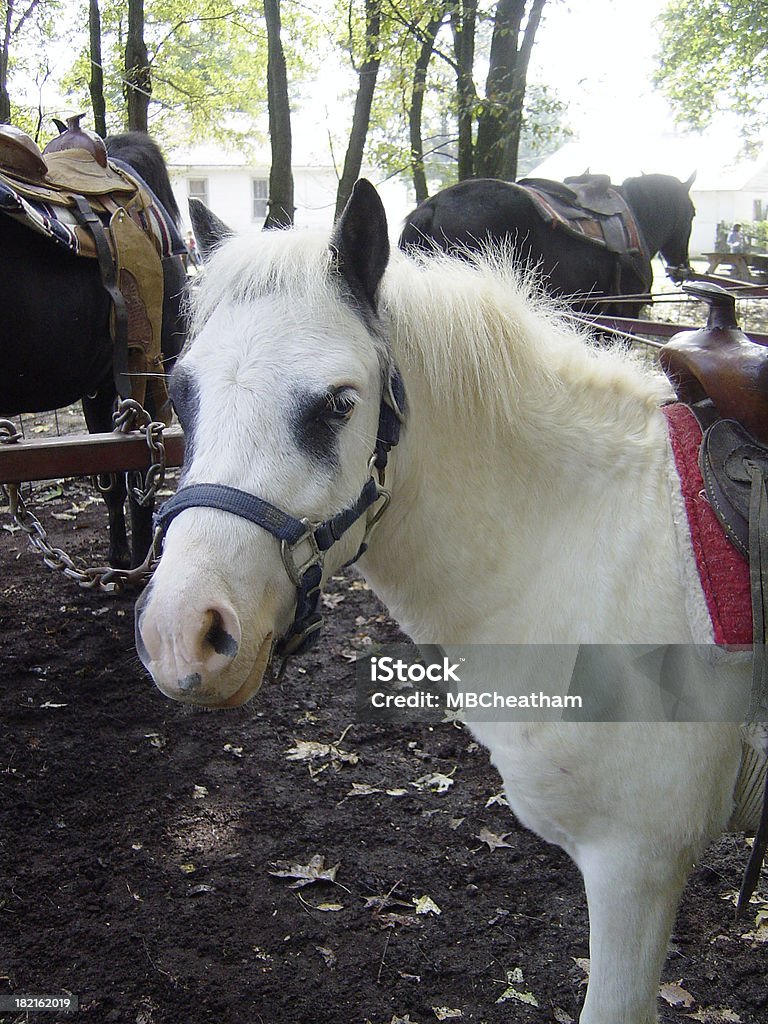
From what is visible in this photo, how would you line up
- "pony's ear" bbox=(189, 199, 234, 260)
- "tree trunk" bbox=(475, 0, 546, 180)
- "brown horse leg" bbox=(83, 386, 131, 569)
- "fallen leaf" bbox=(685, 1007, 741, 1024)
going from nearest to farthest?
"pony's ear" bbox=(189, 199, 234, 260) → "fallen leaf" bbox=(685, 1007, 741, 1024) → "brown horse leg" bbox=(83, 386, 131, 569) → "tree trunk" bbox=(475, 0, 546, 180)

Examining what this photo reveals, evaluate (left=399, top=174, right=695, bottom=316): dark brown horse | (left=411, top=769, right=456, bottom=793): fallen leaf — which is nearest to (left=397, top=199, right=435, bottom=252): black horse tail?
(left=399, top=174, right=695, bottom=316): dark brown horse

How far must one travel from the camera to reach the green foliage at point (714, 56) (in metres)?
17.0

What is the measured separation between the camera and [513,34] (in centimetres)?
794

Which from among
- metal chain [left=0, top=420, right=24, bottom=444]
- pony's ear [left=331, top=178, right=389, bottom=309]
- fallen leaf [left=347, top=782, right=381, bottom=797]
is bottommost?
fallen leaf [left=347, top=782, right=381, bottom=797]

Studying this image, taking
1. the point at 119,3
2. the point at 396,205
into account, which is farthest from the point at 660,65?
the point at 119,3

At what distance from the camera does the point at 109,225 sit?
367 centimetres

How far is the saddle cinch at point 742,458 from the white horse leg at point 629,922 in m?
0.23

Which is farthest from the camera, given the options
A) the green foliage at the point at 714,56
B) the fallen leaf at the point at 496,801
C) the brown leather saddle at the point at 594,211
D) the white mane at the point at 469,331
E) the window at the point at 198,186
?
the window at the point at 198,186

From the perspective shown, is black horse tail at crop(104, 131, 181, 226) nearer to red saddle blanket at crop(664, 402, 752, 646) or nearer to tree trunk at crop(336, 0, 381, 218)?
tree trunk at crop(336, 0, 381, 218)

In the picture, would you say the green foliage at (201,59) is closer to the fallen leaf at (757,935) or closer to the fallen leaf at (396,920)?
the fallen leaf at (396,920)

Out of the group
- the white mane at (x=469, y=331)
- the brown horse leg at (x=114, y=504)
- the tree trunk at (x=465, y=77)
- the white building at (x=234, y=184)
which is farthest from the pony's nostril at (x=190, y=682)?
the white building at (x=234, y=184)

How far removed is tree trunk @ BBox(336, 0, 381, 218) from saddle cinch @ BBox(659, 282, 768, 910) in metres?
7.26

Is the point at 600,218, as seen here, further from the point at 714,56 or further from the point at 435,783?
the point at 714,56

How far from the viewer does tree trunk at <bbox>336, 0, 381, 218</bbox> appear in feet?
27.9
